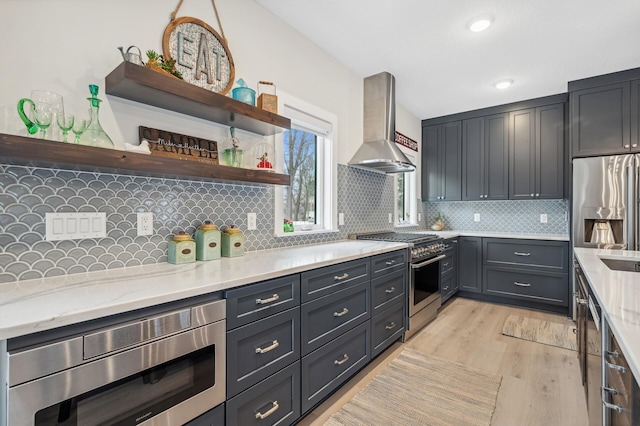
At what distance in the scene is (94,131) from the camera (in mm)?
1349

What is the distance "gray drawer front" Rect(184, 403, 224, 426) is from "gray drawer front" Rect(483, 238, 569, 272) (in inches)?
149

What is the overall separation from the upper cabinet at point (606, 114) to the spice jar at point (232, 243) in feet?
12.5

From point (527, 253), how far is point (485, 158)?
1.40 m

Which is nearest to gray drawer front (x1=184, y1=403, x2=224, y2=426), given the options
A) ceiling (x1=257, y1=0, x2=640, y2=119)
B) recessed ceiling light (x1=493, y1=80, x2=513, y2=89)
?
ceiling (x1=257, y1=0, x2=640, y2=119)

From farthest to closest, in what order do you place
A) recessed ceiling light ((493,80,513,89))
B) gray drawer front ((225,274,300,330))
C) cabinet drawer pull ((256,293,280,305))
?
1. recessed ceiling light ((493,80,513,89))
2. cabinet drawer pull ((256,293,280,305))
3. gray drawer front ((225,274,300,330))

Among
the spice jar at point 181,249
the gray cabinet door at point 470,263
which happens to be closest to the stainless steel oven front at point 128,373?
the spice jar at point 181,249

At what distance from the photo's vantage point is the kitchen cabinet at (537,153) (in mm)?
3789

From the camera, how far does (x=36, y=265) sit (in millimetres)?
1273

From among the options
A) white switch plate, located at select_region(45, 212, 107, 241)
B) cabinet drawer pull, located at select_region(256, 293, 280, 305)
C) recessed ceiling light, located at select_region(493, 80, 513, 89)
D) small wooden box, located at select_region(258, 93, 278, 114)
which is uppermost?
recessed ceiling light, located at select_region(493, 80, 513, 89)

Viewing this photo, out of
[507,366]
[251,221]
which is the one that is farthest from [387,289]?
[251,221]

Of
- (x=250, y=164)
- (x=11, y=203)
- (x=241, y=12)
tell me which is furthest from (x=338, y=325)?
(x=241, y=12)

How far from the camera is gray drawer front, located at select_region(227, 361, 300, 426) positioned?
135 cm

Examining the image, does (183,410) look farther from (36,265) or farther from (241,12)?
(241,12)

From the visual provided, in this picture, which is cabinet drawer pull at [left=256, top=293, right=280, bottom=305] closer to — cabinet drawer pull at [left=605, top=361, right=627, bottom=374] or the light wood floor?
the light wood floor
